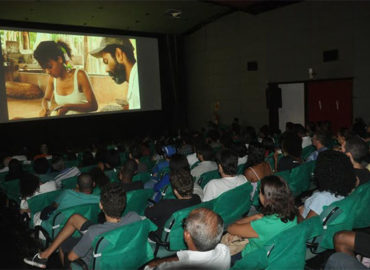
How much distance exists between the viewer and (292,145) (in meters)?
4.64

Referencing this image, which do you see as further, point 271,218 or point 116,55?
point 116,55

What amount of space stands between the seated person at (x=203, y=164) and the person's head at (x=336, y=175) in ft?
6.33

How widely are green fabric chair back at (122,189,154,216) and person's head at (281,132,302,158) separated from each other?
7.06 feet

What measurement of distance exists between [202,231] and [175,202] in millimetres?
1089

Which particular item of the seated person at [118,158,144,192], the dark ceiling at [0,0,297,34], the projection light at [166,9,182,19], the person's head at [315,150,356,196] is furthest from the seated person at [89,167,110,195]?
the projection light at [166,9,182,19]

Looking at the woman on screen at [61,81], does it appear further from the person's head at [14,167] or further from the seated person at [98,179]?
the seated person at [98,179]

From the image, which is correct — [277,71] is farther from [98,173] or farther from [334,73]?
[98,173]

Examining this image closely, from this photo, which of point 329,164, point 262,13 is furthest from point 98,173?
point 262,13

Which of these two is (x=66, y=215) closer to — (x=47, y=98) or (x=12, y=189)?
(x=12, y=189)

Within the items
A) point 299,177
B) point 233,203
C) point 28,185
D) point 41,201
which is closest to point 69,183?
point 28,185

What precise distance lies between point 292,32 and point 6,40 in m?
8.97

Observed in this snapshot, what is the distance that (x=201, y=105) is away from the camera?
1465cm

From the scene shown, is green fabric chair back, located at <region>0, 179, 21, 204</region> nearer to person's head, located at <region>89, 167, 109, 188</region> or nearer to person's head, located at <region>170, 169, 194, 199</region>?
person's head, located at <region>89, 167, 109, 188</region>

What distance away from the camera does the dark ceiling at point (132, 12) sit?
30.2 ft
